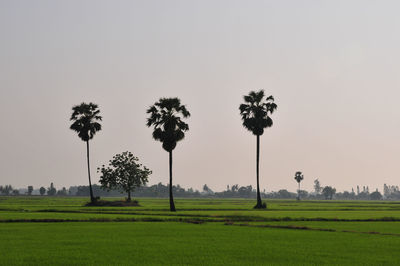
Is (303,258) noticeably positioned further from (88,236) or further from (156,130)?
(156,130)

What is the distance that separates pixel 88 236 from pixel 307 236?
591 inches

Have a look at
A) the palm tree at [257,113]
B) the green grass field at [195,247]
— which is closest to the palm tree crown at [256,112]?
the palm tree at [257,113]

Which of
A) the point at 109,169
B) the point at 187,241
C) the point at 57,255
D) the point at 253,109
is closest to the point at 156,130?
the point at 253,109

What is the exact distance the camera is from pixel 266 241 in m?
33.8

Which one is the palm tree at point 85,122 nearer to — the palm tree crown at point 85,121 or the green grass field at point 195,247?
the palm tree crown at point 85,121

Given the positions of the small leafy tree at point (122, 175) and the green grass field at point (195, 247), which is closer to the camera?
the green grass field at point (195, 247)

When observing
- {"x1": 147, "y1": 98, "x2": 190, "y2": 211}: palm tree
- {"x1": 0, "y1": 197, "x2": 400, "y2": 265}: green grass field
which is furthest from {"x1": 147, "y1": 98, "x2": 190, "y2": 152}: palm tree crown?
{"x1": 0, "y1": 197, "x2": 400, "y2": 265}: green grass field

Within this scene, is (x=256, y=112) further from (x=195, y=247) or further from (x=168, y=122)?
(x=195, y=247)

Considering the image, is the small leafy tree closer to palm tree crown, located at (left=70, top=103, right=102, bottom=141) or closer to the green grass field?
palm tree crown, located at (left=70, top=103, right=102, bottom=141)

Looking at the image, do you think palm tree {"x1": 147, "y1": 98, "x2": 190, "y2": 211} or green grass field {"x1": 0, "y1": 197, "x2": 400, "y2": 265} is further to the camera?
palm tree {"x1": 147, "y1": 98, "x2": 190, "y2": 211}

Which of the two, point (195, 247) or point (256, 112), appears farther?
point (256, 112)

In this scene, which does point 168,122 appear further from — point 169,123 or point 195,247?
point 195,247

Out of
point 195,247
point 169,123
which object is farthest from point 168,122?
point 195,247

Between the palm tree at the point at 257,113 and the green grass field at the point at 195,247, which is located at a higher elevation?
the palm tree at the point at 257,113
